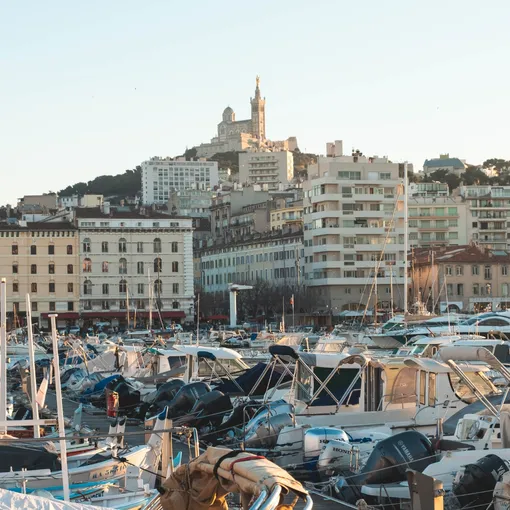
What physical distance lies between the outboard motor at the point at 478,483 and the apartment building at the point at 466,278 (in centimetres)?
8733

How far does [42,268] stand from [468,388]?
83.3m

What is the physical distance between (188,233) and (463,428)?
86635 mm

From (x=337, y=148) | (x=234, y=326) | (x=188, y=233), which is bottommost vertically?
(x=234, y=326)

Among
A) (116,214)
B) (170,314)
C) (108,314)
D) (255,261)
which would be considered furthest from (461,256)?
(108,314)

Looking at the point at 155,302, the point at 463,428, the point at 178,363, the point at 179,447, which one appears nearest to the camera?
the point at 463,428

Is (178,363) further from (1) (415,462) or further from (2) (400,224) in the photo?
(2) (400,224)

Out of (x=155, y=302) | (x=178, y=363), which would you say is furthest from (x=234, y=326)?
(x=178, y=363)

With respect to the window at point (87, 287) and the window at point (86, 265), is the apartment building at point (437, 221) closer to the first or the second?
the window at point (87, 287)

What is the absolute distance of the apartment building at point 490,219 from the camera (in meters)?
130

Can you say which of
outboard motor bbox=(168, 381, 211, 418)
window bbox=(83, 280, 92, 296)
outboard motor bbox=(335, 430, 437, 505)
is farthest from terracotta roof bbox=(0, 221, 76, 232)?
outboard motor bbox=(335, 430, 437, 505)

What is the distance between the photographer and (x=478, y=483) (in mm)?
16594

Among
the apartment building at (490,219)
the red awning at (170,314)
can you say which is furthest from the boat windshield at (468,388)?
the apartment building at (490,219)

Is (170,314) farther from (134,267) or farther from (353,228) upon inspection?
(353,228)

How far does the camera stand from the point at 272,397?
29281mm
